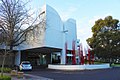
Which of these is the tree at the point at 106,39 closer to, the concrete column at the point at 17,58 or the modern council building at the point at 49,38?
the modern council building at the point at 49,38

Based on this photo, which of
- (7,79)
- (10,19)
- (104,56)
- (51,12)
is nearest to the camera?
(7,79)

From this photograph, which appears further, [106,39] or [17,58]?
[106,39]

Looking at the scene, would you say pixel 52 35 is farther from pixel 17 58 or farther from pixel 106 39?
pixel 106 39

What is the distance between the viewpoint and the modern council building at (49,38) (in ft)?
129

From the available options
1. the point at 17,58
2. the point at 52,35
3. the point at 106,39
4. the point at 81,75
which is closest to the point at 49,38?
the point at 52,35

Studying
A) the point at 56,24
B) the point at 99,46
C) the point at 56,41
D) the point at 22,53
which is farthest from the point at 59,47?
the point at 99,46

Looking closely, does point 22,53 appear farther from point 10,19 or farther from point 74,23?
point 10,19

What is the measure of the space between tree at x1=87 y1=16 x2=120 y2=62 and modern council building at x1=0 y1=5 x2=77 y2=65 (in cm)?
968

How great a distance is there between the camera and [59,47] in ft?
147

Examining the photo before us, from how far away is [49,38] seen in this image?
41469 millimetres

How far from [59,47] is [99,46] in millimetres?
18069

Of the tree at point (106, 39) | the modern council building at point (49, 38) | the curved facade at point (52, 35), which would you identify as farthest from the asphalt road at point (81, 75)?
the tree at point (106, 39)

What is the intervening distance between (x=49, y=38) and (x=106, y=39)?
22.8 m

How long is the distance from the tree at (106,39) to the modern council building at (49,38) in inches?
381
